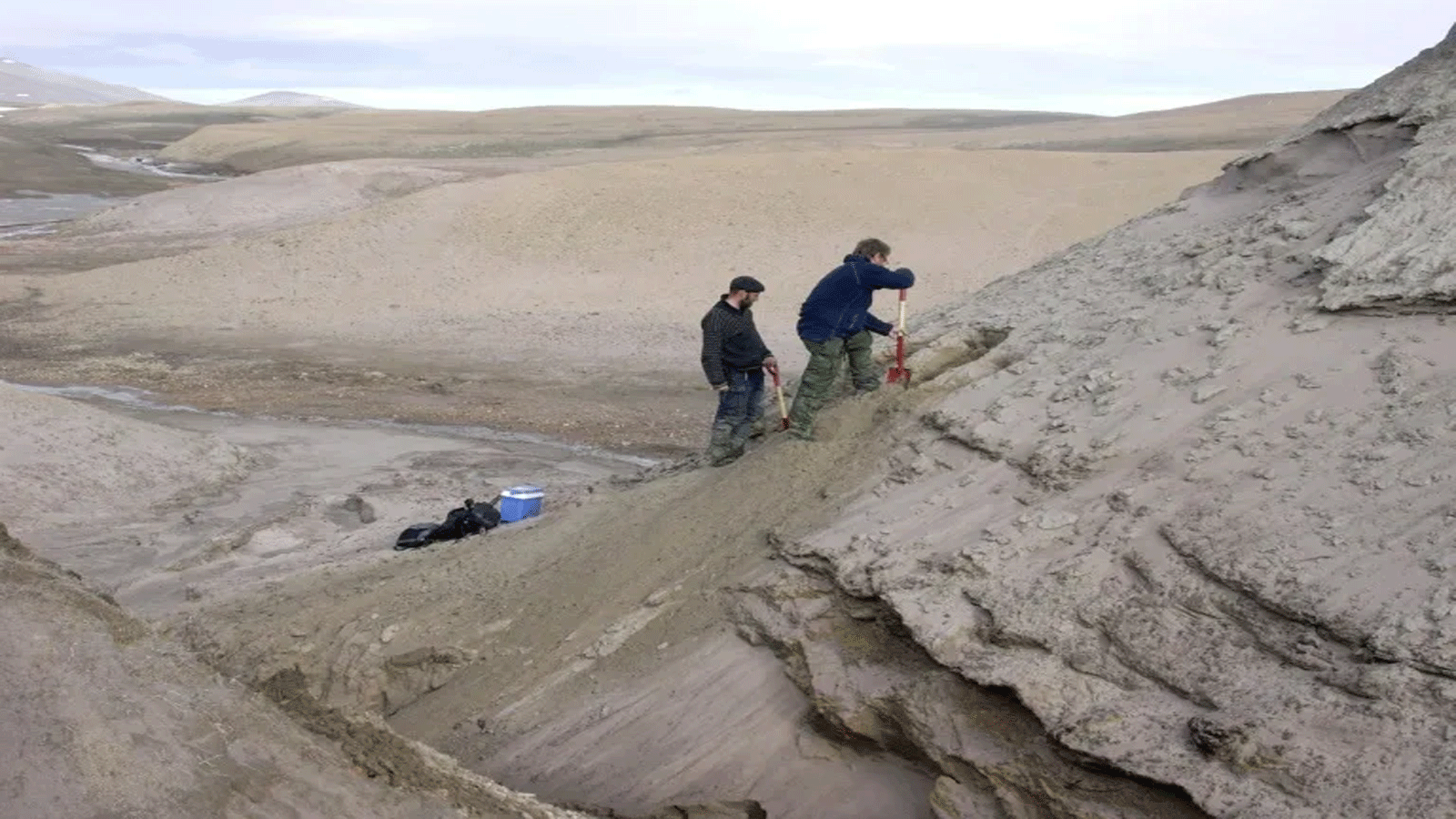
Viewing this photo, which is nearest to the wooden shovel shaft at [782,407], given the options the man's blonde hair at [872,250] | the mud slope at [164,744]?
the man's blonde hair at [872,250]

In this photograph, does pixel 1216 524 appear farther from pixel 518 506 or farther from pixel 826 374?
pixel 518 506

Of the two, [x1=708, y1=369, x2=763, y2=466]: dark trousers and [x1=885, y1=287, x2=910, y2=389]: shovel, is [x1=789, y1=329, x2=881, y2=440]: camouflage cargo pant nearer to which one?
[x1=885, y1=287, x2=910, y2=389]: shovel

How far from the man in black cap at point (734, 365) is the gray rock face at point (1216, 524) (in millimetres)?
1083

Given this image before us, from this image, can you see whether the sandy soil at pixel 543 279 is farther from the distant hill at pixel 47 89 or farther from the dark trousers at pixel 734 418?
the distant hill at pixel 47 89

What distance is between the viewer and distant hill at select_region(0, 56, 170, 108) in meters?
138

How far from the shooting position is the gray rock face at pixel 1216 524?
405cm

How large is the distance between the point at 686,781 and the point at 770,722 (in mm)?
386

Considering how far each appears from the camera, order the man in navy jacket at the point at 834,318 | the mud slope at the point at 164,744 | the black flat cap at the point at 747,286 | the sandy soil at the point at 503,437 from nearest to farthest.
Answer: the mud slope at the point at 164,744 < the sandy soil at the point at 503,437 < the man in navy jacket at the point at 834,318 < the black flat cap at the point at 747,286

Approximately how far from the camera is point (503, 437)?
13203 millimetres

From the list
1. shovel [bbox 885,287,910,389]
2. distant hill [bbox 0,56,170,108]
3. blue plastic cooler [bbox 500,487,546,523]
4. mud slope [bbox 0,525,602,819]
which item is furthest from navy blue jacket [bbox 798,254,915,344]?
distant hill [bbox 0,56,170,108]

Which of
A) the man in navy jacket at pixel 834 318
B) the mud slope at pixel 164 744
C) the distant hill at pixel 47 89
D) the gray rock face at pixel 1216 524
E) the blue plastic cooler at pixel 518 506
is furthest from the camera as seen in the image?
the distant hill at pixel 47 89

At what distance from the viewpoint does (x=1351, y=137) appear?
695cm

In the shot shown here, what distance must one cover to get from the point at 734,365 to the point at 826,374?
75 cm

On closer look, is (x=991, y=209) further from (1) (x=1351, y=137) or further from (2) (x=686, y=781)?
(2) (x=686, y=781)
